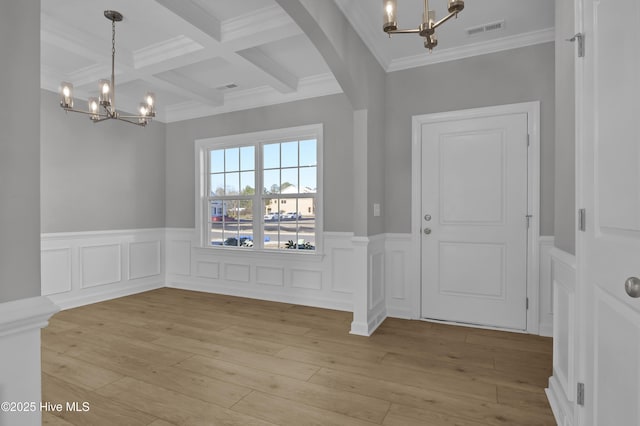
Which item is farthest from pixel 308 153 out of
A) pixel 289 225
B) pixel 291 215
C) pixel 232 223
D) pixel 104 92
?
pixel 104 92

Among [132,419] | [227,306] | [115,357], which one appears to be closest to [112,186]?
[227,306]

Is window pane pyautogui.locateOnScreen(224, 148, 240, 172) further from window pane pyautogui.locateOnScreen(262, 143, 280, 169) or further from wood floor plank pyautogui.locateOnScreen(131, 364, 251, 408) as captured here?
wood floor plank pyautogui.locateOnScreen(131, 364, 251, 408)

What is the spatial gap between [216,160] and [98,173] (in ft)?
5.10

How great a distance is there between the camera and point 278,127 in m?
4.48

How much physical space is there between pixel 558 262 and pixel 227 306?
3540 millimetres

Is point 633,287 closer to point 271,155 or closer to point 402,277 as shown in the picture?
point 402,277

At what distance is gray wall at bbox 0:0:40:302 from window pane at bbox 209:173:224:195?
4.21m

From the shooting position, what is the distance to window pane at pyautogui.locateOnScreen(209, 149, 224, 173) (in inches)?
199

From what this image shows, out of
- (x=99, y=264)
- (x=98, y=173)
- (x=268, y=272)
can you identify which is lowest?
(x=268, y=272)

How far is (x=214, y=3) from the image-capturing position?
2.74 m

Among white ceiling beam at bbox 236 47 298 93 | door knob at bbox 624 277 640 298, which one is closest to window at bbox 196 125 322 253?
white ceiling beam at bbox 236 47 298 93

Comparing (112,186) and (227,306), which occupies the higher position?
(112,186)

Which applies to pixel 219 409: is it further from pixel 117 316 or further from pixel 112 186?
pixel 112 186

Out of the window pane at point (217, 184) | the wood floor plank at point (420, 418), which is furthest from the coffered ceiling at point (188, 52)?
the wood floor plank at point (420, 418)
